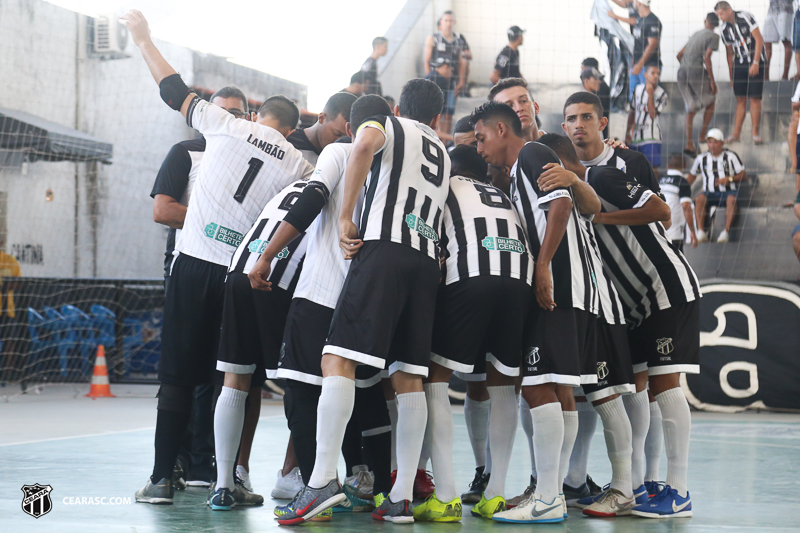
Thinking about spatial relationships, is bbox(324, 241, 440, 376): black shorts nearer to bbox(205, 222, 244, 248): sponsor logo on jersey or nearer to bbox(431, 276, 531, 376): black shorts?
bbox(431, 276, 531, 376): black shorts

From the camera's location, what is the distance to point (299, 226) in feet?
11.5

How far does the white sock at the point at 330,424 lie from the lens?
3.29 metres

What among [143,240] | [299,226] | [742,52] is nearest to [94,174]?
[143,240]

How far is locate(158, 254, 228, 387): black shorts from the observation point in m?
3.93

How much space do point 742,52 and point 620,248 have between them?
918 centimetres

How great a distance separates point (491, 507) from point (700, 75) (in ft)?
34.6

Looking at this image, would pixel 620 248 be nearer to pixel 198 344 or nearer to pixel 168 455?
pixel 198 344

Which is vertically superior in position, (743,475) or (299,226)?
(299,226)

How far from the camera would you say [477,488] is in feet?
13.9

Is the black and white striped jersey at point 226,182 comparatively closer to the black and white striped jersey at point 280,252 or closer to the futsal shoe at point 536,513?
the black and white striped jersey at point 280,252

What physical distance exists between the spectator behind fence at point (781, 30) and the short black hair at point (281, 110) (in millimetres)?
10022

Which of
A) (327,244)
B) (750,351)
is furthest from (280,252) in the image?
(750,351)

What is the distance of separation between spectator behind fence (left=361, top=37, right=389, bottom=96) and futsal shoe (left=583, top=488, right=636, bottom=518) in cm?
899

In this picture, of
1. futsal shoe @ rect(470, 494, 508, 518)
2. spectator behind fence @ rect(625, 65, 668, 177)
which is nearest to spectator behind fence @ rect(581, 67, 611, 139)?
spectator behind fence @ rect(625, 65, 668, 177)
